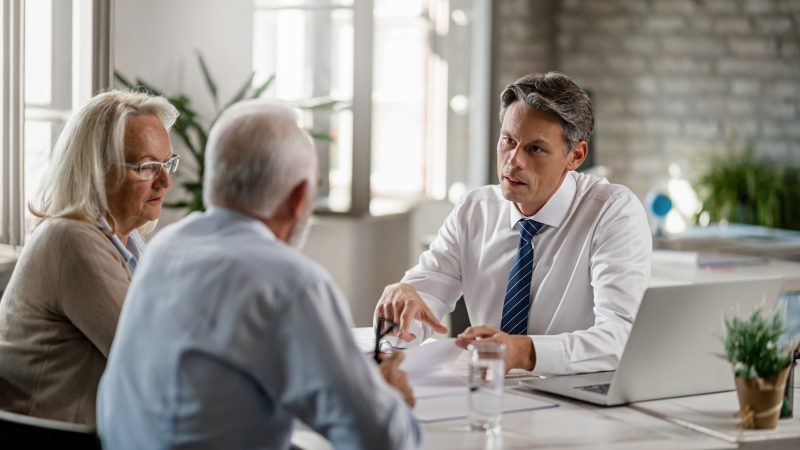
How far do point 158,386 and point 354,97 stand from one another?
426 centimetres

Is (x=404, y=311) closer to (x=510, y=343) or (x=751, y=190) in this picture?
(x=510, y=343)

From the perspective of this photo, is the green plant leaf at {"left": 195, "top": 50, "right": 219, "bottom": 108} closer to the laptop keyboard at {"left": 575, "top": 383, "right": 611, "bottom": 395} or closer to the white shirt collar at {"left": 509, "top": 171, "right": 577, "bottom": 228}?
the white shirt collar at {"left": 509, "top": 171, "right": 577, "bottom": 228}

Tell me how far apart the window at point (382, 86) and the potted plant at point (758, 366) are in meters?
3.88

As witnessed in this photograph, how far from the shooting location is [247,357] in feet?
4.65

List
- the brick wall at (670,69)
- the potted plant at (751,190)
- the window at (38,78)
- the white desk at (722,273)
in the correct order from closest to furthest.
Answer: the window at (38,78) < the white desk at (722,273) < the potted plant at (751,190) < the brick wall at (670,69)

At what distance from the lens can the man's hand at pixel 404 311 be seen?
2.38 metres

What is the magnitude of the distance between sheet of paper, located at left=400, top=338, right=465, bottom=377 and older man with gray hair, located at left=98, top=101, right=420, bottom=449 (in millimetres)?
607

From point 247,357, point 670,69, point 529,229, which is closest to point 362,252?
point 670,69

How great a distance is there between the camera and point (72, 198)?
2.20m

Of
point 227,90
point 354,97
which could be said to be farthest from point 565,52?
point 227,90

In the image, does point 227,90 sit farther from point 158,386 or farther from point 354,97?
point 158,386

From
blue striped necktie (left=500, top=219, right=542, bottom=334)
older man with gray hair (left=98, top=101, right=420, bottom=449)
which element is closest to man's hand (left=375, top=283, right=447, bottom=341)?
blue striped necktie (left=500, top=219, right=542, bottom=334)

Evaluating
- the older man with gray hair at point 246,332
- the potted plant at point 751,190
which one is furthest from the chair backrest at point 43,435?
the potted plant at point 751,190

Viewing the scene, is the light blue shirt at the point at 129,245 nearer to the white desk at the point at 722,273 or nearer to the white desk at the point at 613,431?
the white desk at the point at 613,431
